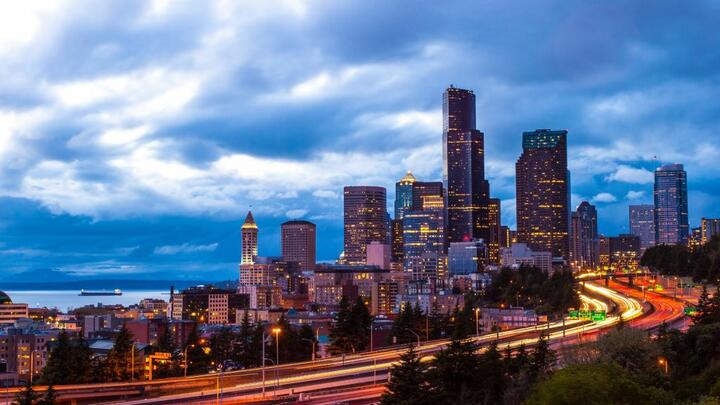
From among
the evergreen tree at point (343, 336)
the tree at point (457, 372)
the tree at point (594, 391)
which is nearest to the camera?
the tree at point (594, 391)

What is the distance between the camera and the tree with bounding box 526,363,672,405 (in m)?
38.5

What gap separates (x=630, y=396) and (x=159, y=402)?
33080 millimetres

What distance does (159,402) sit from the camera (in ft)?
193

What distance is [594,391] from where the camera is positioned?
3853 cm

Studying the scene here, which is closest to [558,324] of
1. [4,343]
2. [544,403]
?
[544,403]

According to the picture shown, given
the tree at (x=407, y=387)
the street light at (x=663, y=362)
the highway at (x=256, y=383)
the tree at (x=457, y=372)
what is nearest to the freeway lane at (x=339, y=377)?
the highway at (x=256, y=383)

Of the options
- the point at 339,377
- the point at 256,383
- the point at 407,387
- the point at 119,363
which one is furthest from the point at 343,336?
the point at 407,387

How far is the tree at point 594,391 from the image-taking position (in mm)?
38469

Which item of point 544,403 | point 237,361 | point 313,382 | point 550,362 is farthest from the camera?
point 237,361

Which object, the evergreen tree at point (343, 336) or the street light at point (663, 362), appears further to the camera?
the evergreen tree at point (343, 336)

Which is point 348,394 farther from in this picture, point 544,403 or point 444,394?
point 544,403

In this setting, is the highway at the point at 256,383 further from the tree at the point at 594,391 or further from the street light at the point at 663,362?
the tree at the point at 594,391

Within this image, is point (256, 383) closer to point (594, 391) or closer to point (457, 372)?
point (457, 372)

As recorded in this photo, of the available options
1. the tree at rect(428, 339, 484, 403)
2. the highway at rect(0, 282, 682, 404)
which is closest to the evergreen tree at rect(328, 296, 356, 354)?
the highway at rect(0, 282, 682, 404)
